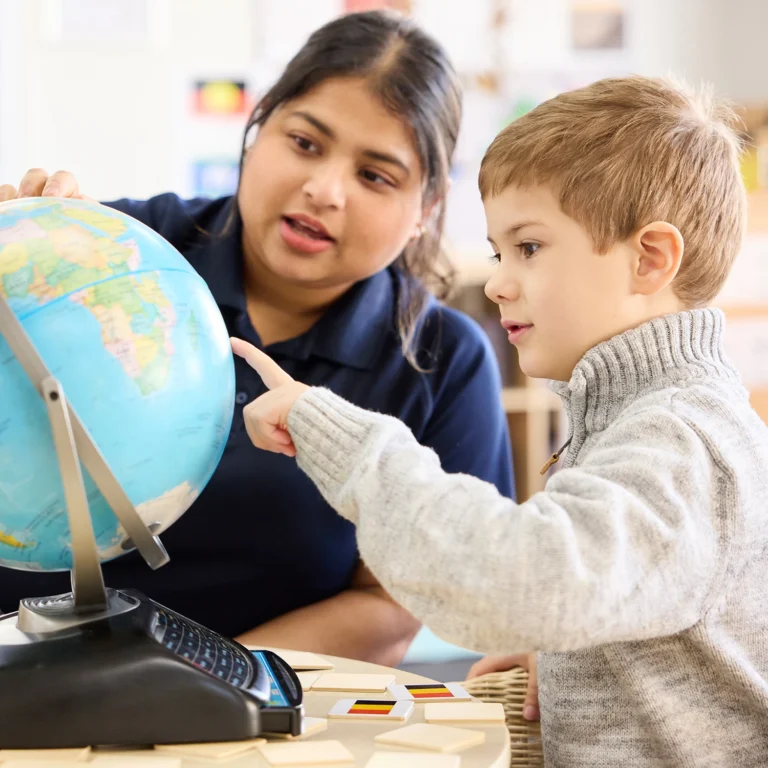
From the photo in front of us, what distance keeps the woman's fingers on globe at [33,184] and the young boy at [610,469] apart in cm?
48

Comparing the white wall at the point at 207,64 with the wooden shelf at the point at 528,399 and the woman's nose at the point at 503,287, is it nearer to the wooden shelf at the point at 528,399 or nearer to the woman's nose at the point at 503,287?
the wooden shelf at the point at 528,399

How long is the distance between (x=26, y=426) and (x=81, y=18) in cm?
302

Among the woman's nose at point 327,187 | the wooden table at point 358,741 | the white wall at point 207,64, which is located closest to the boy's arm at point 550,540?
the wooden table at point 358,741

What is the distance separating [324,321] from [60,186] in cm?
49

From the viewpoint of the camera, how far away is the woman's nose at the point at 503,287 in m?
1.09

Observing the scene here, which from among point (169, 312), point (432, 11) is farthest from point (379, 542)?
point (432, 11)

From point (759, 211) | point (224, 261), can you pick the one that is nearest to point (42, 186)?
point (224, 261)

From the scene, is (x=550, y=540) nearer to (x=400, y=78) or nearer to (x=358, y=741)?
(x=358, y=741)

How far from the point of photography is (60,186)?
1.36 metres

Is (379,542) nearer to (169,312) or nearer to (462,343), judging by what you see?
(169,312)

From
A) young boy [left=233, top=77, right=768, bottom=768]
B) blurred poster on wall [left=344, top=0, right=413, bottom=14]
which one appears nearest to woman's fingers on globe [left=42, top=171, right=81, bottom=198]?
young boy [left=233, top=77, right=768, bottom=768]

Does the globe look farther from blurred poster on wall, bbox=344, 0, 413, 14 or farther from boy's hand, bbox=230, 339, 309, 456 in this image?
blurred poster on wall, bbox=344, 0, 413, 14

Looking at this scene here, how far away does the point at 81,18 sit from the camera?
3537 mm

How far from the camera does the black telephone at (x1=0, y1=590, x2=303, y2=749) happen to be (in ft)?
2.94
